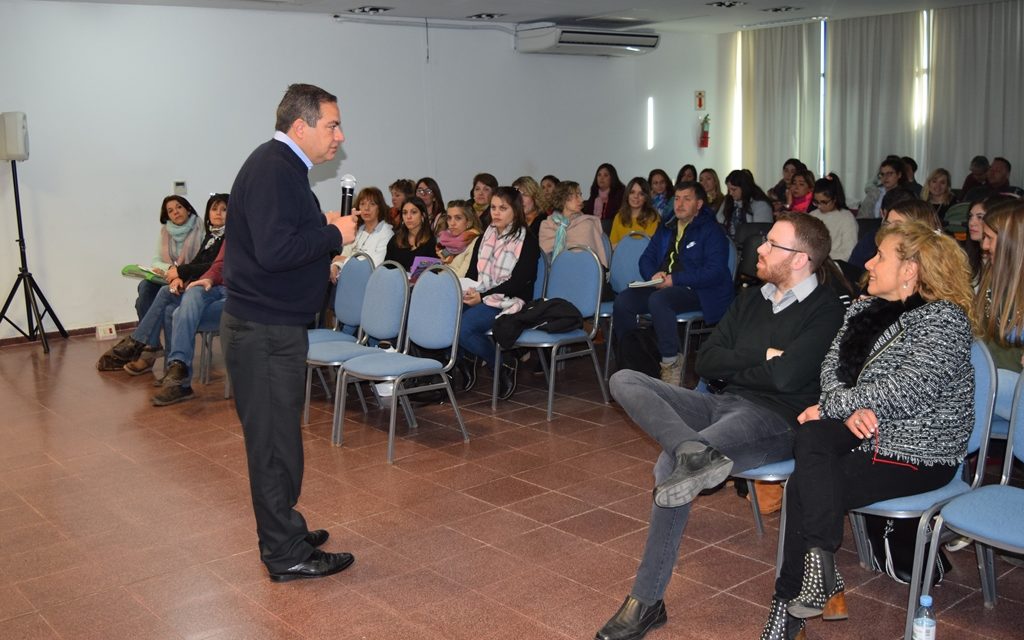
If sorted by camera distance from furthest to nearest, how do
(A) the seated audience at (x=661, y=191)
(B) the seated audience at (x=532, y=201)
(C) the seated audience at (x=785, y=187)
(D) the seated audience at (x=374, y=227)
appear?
(C) the seated audience at (x=785, y=187), (A) the seated audience at (x=661, y=191), (B) the seated audience at (x=532, y=201), (D) the seated audience at (x=374, y=227)

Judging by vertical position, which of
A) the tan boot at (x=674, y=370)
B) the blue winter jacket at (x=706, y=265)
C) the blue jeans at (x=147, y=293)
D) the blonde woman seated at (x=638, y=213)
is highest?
the blonde woman seated at (x=638, y=213)

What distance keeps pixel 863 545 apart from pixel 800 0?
8266mm

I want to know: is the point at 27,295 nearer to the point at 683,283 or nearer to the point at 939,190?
the point at 683,283

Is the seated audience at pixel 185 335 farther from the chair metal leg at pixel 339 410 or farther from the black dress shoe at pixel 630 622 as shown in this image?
the black dress shoe at pixel 630 622

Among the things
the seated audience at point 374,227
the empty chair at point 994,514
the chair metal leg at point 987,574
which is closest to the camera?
the empty chair at point 994,514

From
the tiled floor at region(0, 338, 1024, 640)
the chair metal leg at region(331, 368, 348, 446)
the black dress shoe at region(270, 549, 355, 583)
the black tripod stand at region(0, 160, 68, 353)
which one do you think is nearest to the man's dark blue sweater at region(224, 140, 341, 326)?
the black dress shoe at region(270, 549, 355, 583)

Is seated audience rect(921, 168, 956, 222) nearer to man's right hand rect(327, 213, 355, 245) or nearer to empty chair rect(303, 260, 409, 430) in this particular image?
empty chair rect(303, 260, 409, 430)

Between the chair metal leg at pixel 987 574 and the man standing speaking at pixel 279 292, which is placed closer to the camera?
the chair metal leg at pixel 987 574

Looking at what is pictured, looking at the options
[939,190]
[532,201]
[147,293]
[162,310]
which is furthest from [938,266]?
[939,190]

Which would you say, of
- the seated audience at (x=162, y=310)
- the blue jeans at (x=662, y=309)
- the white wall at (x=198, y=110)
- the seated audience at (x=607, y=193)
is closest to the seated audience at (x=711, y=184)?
the seated audience at (x=607, y=193)

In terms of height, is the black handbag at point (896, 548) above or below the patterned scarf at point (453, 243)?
below

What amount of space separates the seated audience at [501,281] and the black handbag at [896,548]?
279 cm

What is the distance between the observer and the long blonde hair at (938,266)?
109 inches

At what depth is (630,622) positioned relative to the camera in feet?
9.04
